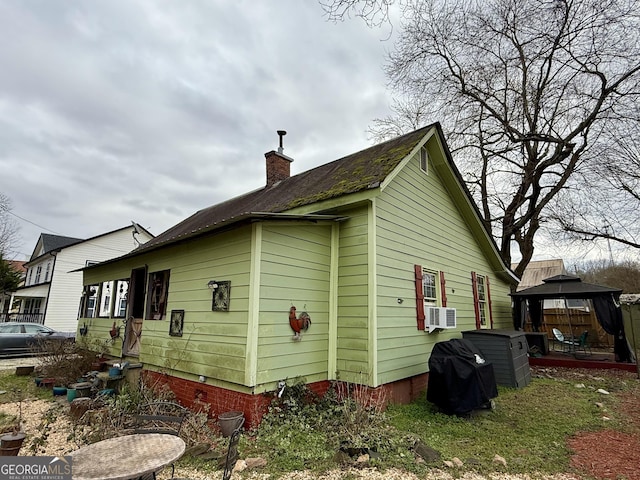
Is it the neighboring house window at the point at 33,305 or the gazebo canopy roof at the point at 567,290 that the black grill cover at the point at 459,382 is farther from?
the neighboring house window at the point at 33,305

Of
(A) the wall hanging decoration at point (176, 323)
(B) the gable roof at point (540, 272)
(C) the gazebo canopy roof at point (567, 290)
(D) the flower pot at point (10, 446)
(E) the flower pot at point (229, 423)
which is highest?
(B) the gable roof at point (540, 272)

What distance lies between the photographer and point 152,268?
303 inches

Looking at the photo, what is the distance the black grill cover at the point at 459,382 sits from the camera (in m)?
5.32

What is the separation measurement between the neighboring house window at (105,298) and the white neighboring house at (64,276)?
8.87 meters

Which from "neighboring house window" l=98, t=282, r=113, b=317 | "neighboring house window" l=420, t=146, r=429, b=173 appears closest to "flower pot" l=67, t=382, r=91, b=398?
"neighboring house window" l=98, t=282, r=113, b=317

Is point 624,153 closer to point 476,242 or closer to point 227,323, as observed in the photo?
point 476,242

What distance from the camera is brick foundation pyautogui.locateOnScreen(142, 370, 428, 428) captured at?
4.79m

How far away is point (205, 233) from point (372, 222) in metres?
Result: 2.92

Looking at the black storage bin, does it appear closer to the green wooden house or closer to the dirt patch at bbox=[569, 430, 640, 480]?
the green wooden house

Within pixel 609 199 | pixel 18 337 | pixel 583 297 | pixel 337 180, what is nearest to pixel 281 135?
pixel 337 180

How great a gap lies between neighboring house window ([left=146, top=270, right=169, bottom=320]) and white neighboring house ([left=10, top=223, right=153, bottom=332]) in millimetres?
12344

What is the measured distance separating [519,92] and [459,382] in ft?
47.0

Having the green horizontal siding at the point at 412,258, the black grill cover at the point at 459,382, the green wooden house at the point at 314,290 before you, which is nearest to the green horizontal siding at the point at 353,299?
the green wooden house at the point at 314,290

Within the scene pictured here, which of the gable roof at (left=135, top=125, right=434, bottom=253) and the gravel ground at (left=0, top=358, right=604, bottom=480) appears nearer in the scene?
the gravel ground at (left=0, top=358, right=604, bottom=480)
